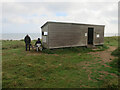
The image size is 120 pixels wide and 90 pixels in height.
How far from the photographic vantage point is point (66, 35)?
1245cm

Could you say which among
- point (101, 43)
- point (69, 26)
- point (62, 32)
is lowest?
point (101, 43)

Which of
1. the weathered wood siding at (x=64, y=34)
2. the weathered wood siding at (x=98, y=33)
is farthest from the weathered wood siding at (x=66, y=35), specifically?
the weathered wood siding at (x=98, y=33)

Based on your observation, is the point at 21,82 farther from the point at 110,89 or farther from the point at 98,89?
the point at 110,89

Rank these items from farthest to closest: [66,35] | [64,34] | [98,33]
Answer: [98,33] < [66,35] < [64,34]

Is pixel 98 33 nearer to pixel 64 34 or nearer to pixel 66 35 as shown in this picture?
pixel 66 35

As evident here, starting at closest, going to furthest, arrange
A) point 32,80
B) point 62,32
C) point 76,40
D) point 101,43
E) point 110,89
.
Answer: point 110,89, point 32,80, point 62,32, point 76,40, point 101,43

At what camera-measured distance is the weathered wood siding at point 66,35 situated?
11.6 meters

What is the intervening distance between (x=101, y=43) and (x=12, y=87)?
52.9 ft

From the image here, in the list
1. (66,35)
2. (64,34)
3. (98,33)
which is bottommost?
(66,35)

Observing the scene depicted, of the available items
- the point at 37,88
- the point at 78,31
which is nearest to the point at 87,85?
the point at 37,88

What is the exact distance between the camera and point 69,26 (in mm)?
12570

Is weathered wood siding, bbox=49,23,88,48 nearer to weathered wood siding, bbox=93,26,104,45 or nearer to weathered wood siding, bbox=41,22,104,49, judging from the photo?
weathered wood siding, bbox=41,22,104,49

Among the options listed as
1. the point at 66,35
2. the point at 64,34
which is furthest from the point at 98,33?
the point at 64,34

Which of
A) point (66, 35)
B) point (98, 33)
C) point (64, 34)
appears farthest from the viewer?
point (98, 33)
